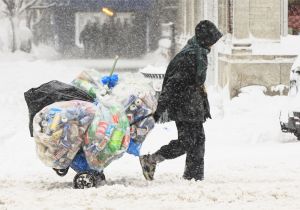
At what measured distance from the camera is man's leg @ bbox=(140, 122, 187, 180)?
23.3 feet

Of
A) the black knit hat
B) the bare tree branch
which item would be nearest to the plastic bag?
the black knit hat

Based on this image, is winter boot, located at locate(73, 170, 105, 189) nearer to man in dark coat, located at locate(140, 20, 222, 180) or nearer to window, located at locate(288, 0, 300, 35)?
man in dark coat, located at locate(140, 20, 222, 180)

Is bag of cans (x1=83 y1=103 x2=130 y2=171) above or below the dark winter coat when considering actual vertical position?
below

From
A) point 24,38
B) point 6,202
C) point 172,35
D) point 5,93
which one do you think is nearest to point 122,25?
point 24,38

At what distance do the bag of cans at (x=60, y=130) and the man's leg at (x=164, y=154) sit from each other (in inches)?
31.1

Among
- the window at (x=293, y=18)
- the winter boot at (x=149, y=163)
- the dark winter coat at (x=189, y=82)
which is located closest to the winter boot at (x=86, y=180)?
the winter boot at (x=149, y=163)

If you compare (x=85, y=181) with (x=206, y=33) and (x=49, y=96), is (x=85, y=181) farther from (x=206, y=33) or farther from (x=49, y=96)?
(x=206, y=33)

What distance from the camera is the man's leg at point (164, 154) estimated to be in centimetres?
711

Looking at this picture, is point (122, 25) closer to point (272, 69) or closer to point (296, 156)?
Answer: point (272, 69)

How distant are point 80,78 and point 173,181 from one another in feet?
4.46

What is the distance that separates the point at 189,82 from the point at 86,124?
1128 millimetres

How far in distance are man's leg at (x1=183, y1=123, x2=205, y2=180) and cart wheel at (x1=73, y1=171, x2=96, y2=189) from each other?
1037mm

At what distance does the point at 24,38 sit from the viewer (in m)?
44.6

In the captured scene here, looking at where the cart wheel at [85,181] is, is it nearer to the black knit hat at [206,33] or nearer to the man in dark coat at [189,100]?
the man in dark coat at [189,100]
